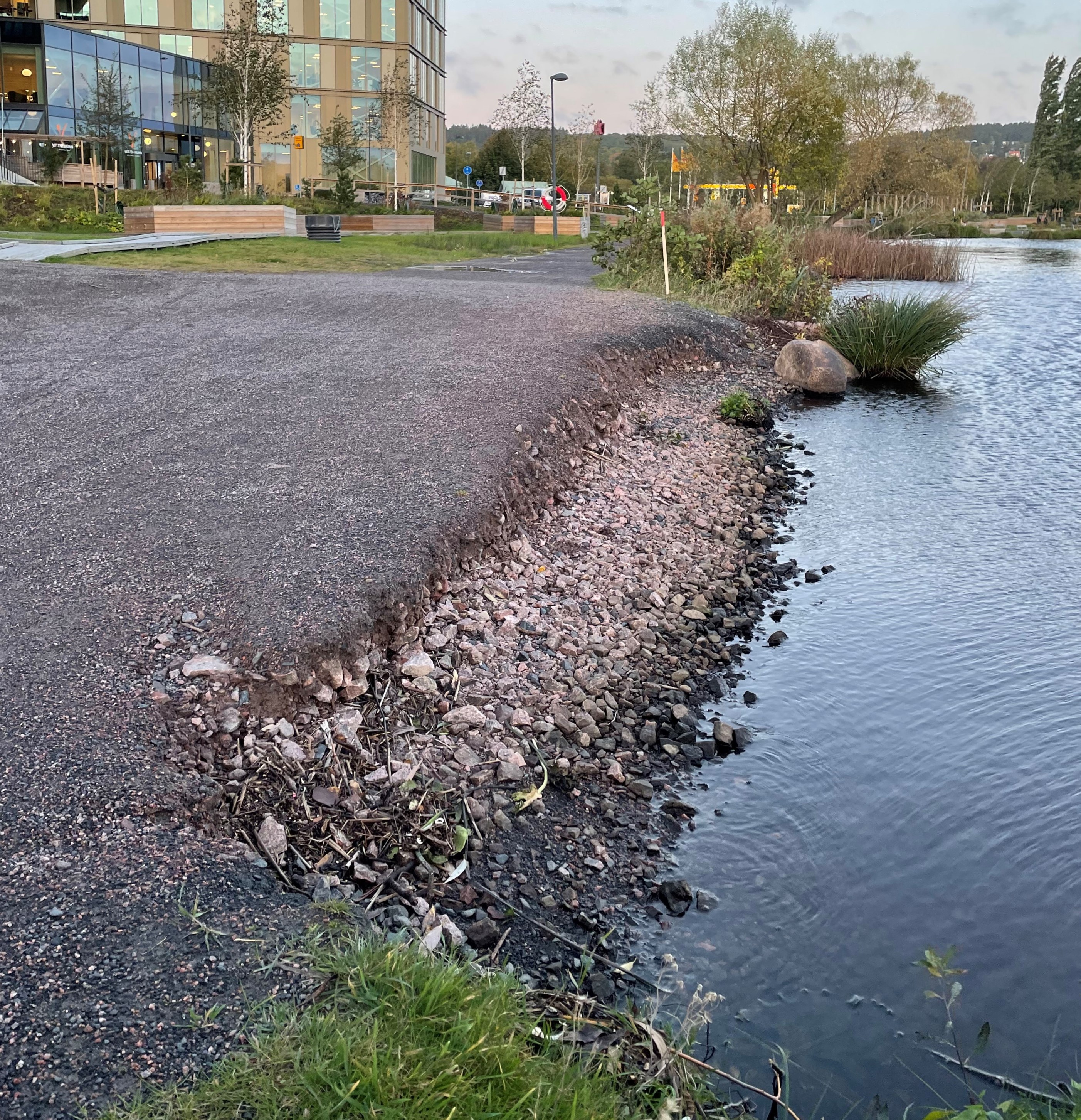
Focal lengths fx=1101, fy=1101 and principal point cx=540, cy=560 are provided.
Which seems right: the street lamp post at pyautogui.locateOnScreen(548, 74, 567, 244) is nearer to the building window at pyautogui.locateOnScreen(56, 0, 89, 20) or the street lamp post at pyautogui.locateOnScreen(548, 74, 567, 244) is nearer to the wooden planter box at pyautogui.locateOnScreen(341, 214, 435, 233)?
the wooden planter box at pyautogui.locateOnScreen(341, 214, 435, 233)

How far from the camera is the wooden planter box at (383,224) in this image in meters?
34.7

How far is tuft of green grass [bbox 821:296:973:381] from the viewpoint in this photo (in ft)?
50.5

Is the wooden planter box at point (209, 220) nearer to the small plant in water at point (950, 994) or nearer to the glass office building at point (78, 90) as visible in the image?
the glass office building at point (78, 90)

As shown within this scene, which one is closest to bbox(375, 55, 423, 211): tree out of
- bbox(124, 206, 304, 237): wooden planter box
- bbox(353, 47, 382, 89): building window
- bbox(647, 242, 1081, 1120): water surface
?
bbox(353, 47, 382, 89): building window

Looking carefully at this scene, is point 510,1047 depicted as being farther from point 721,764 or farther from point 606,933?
point 721,764

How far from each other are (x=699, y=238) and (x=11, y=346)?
12904mm

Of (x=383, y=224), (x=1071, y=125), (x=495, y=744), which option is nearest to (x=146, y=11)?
(x=383, y=224)

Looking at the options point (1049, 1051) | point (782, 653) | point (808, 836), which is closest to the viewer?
point (1049, 1051)

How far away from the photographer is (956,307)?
15.9 meters

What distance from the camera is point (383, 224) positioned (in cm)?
3462

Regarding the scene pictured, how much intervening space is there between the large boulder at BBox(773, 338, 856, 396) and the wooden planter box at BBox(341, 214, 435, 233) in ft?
72.0

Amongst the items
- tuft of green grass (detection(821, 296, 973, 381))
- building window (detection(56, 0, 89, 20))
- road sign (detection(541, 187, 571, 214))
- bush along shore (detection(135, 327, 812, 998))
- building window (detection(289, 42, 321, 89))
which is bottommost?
bush along shore (detection(135, 327, 812, 998))

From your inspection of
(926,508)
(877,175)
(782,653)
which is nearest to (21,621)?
(782,653)

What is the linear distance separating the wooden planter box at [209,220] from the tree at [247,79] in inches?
329
